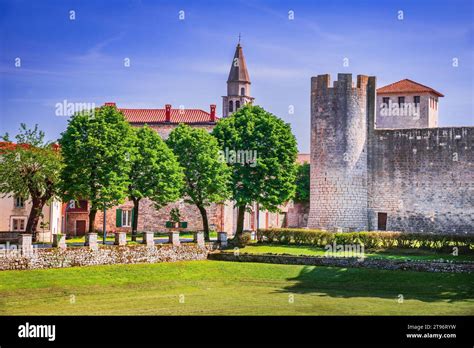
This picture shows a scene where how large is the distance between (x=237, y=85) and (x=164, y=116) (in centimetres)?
2057

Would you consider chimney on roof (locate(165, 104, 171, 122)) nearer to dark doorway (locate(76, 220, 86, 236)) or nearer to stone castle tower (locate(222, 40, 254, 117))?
dark doorway (locate(76, 220, 86, 236))

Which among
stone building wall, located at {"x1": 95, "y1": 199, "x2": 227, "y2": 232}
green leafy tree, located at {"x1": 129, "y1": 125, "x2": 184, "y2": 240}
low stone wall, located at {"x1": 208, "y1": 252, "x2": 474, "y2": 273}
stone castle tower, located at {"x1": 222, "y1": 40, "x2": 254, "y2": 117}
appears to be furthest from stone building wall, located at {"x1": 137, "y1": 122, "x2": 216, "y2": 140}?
low stone wall, located at {"x1": 208, "y1": 252, "x2": 474, "y2": 273}

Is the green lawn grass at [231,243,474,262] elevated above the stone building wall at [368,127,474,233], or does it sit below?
below

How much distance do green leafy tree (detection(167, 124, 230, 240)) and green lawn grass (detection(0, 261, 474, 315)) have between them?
351 inches

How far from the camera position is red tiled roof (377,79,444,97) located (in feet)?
302

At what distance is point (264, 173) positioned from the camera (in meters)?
67.9

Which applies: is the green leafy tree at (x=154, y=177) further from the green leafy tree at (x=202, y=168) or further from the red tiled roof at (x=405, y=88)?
the red tiled roof at (x=405, y=88)
